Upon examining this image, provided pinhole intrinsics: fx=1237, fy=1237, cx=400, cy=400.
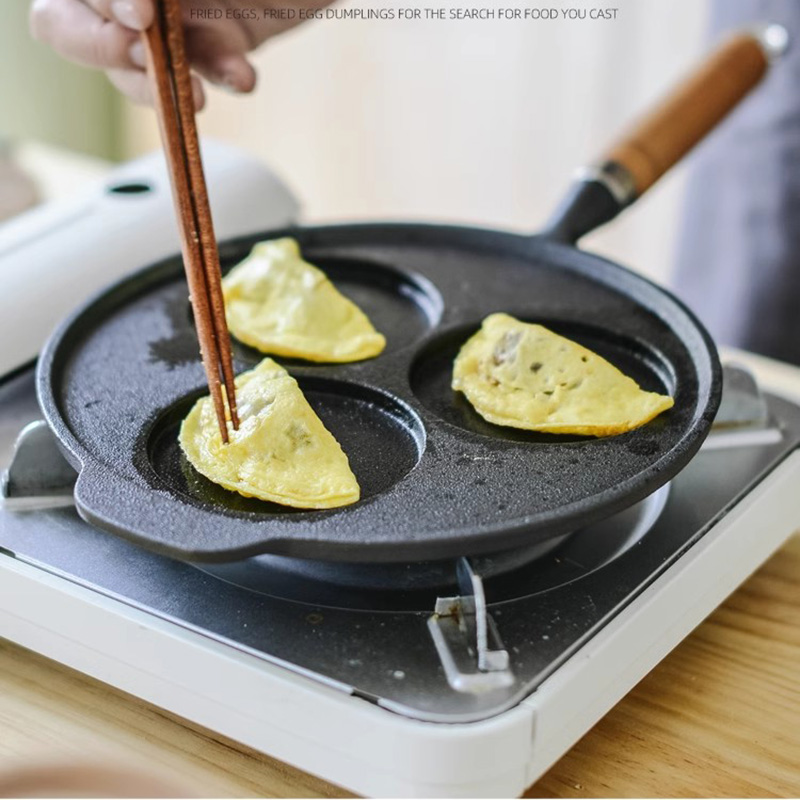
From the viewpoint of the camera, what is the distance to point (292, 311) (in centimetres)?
138

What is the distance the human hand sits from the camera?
1.37 m

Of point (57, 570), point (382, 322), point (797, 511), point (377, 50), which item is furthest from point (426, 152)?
point (57, 570)

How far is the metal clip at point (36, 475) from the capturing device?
113 cm

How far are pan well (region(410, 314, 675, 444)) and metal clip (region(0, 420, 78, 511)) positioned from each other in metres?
0.36

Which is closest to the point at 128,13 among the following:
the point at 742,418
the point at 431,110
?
the point at 742,418

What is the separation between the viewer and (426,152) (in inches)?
134

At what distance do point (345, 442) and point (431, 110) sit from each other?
7.46 feet

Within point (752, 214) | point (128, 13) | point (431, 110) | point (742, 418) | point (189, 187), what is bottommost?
point (431, 110)

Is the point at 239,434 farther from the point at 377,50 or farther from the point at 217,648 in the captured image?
the point at 377,50

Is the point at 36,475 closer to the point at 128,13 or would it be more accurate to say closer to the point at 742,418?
the point at 128,13

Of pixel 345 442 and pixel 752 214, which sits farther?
pixel 752 214

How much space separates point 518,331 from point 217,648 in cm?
48

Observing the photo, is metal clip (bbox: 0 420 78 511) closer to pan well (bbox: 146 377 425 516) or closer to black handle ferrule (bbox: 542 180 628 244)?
pan well (bbox: 146 377 425 516)

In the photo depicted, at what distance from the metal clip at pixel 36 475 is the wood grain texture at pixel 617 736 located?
0.45 feet
